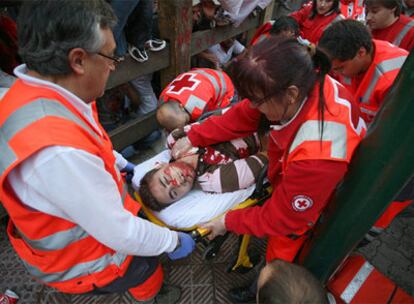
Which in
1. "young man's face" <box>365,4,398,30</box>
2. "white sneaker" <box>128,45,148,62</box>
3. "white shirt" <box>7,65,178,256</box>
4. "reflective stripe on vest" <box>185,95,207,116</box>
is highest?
"young man's face" <box>365,4,398,30</box>

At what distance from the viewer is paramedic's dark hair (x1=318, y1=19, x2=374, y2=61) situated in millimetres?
1961

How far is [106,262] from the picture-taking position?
1495 millimetres

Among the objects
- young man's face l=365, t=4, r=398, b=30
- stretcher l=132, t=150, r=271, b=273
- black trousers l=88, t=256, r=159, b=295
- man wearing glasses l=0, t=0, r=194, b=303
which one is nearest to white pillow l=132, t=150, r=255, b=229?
stretcher l=132, t=150, r=271, b=273

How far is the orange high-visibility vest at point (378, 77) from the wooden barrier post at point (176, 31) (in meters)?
1.97

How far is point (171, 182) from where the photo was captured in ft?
6.66

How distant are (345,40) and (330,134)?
102 centimetres

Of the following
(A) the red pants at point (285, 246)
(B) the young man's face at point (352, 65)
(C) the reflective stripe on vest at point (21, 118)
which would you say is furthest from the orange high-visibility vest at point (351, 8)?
(C) the reflective stripe on vest at point (21, 118)

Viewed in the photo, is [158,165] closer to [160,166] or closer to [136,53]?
[160,166]

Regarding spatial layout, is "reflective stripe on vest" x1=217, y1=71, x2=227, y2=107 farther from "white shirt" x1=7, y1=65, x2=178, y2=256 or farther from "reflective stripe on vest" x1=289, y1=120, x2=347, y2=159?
"white shirt" x1=7, y1=65, x2=178, y2=256

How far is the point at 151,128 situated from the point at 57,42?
263 centimetres

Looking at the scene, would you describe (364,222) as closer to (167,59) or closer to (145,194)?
(145,194)

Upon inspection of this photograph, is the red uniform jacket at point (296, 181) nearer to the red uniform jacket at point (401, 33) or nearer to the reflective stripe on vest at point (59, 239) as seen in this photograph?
the reflective stripe on vest at point (59, 239)

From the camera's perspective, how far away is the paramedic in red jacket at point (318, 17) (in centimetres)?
402

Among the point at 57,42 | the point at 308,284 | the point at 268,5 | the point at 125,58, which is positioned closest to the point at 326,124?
the point at 308,284
